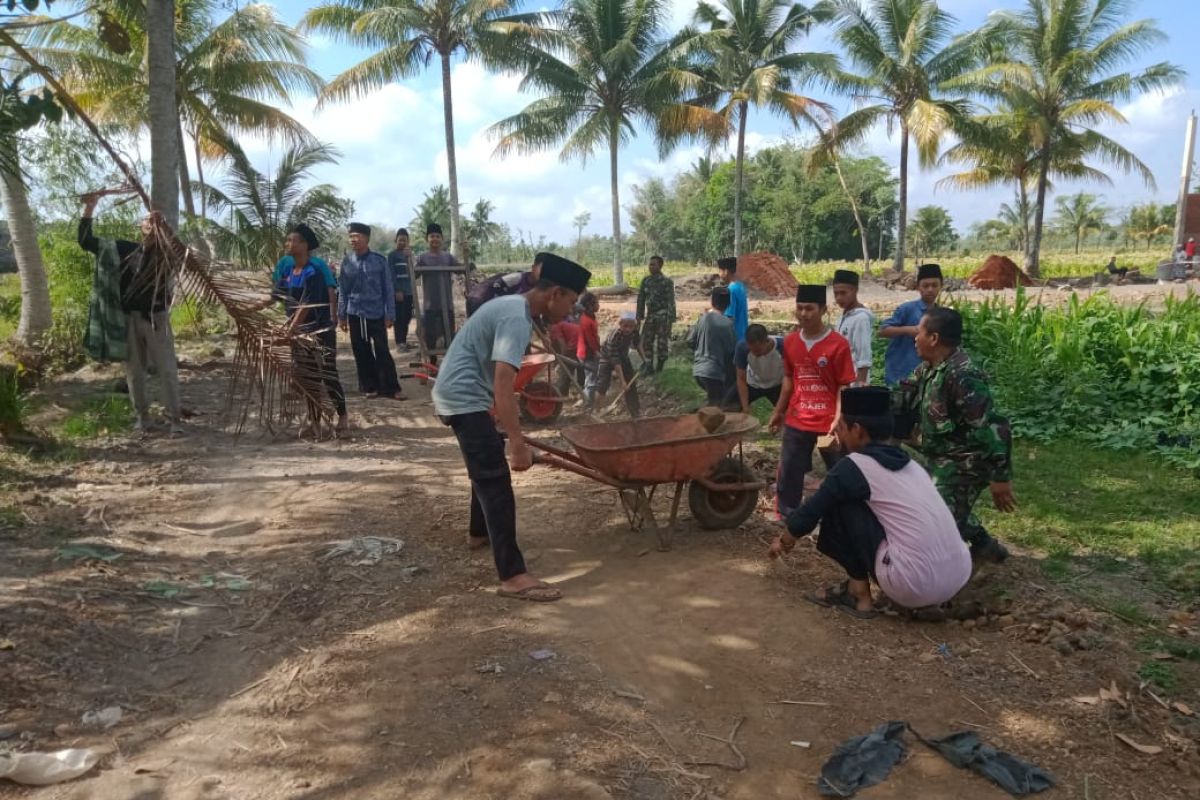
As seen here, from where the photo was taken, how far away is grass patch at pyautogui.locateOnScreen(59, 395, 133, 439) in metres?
6.87

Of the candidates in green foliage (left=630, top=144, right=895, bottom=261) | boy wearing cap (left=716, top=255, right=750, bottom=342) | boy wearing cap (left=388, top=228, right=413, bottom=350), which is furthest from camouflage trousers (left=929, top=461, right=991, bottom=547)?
green foliage (left=630, top=144, right=895, bottom=261)

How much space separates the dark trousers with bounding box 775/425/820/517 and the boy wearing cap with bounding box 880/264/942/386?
3.49 feet

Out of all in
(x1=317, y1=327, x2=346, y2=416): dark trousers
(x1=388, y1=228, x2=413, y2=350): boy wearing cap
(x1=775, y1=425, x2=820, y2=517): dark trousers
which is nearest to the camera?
(x1=775, y1=425, x2=820, y2=517): dark trousers

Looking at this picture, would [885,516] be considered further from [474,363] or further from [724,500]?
[474,363]

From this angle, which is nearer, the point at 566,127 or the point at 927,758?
the point at 927,758

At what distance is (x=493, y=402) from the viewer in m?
4.19

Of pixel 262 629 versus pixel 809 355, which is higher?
pixel 809 355

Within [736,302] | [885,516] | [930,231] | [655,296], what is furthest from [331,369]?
[930,231]

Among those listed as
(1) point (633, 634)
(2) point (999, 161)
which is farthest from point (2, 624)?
(2) point (999, 161)

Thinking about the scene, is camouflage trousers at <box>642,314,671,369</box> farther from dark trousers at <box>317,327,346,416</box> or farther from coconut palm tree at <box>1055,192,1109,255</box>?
coconut palm tree at <box>1055,192,1109,255</box>

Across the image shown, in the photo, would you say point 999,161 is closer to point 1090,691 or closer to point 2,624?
point 1090,691

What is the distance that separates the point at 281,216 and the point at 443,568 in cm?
1478

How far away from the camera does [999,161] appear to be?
Result: 2656 centimetres

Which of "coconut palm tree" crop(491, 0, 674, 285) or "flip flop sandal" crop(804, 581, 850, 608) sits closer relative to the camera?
"flip flop sandal" crop(804, 581, 850, 608)
